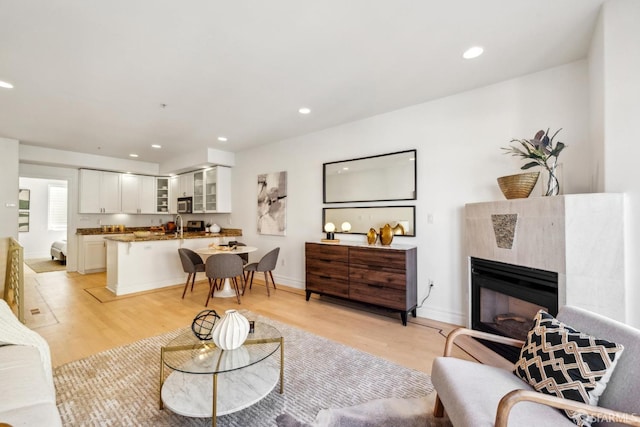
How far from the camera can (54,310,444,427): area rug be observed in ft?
5.37

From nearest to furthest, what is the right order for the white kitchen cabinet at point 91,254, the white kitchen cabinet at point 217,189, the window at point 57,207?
the white kitchen cabinet at point 217,189 < the white kitchen cabinet at point 91,254 < the window at point 57,207

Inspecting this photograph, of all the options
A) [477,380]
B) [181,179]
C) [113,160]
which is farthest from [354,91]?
[113,160]

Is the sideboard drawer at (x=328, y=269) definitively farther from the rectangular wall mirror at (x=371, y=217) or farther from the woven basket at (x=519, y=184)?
the woven basket at (x=519, y=184)

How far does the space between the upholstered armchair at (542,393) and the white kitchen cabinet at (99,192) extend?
23.9 ft

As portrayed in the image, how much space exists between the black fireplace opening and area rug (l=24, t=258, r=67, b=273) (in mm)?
8087

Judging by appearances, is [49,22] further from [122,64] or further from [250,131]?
[250,131]

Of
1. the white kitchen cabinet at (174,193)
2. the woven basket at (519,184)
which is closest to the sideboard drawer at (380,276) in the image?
the woven basket at (519,184)

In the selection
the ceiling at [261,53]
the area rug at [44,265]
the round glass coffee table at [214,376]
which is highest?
the ceiling at [261,53]

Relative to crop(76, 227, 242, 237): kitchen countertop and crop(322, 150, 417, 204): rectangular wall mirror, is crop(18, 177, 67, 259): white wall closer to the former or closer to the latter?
crop(76, 227, 242, 237): kitchen countertop

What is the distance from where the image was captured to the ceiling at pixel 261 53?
1.79 meters

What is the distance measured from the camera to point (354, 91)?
9.67ft

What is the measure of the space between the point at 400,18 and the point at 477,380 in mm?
2205

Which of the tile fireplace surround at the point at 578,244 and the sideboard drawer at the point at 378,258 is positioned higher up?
the tile fireplace surround at the point at 578,244

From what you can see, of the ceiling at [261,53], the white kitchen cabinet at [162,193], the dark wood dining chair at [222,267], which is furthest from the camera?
the white kitchen cabinet at [162,193]
